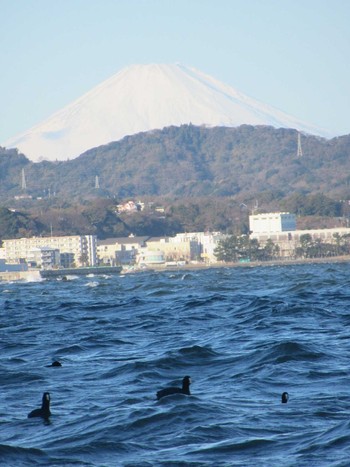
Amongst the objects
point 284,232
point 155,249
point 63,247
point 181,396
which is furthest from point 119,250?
point 181,396

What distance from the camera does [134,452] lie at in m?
11.9

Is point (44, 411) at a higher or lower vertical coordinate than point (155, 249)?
lower

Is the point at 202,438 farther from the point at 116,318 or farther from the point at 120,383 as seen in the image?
the point at 116,318

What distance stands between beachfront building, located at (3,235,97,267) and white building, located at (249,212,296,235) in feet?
74.0

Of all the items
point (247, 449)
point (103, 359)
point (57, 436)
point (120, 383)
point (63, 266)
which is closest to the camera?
point (247, 449)

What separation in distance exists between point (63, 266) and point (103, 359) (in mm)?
121772

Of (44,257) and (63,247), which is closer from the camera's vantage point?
(44,257)

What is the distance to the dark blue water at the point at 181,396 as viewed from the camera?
11836 millimetres

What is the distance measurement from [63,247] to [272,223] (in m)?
27.6

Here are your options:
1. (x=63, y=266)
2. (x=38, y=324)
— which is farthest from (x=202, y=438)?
(x=63, y=266)

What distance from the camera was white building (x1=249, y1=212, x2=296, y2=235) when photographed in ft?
517

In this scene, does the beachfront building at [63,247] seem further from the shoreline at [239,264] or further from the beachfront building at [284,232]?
the beachfront building at [284,232]

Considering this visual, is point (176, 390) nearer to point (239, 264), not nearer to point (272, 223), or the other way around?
point (239, 264)

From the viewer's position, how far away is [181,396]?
567 inches
